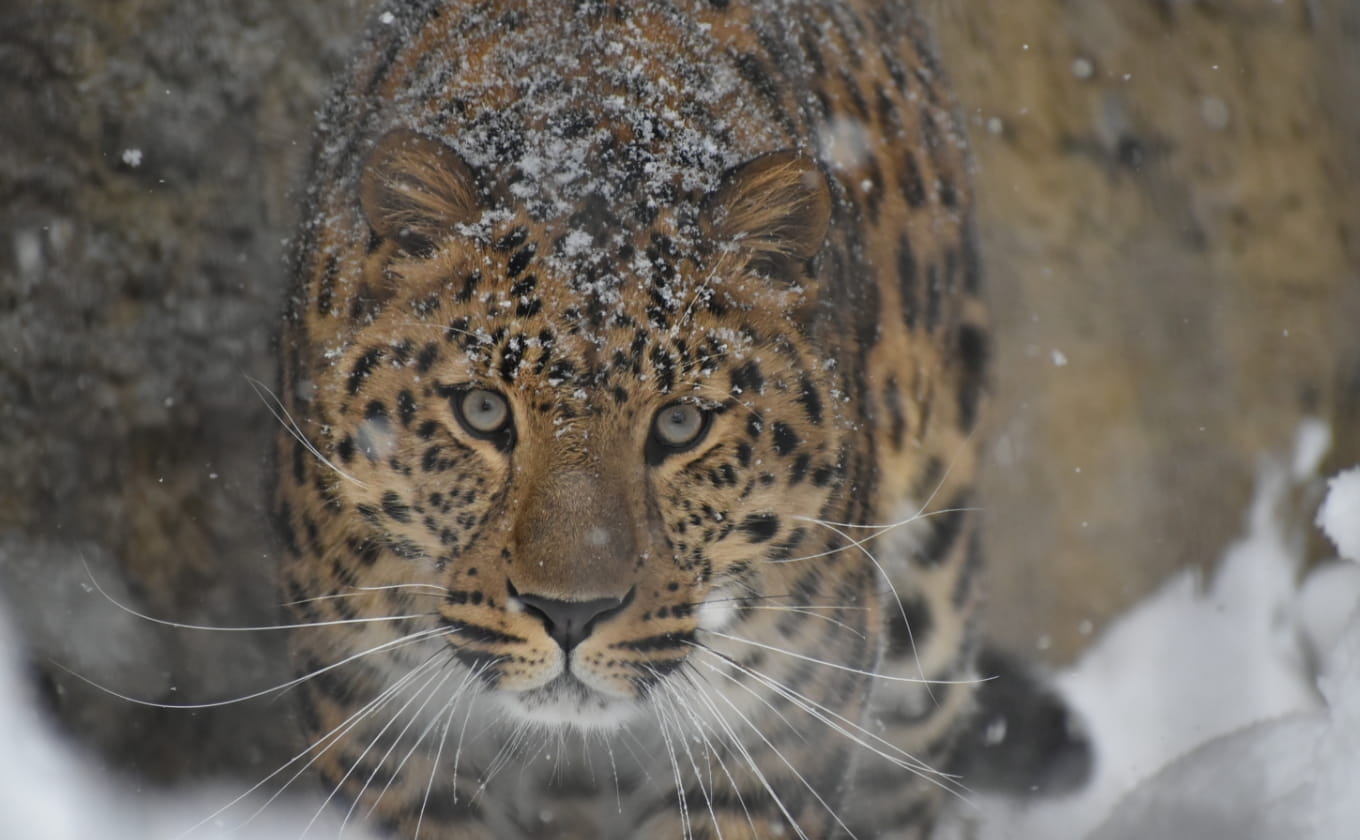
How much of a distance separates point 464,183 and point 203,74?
365 mm

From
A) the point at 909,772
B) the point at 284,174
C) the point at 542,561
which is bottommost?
the point at 909,772

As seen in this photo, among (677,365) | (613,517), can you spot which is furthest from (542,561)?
(677,365)

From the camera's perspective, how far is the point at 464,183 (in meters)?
1.28

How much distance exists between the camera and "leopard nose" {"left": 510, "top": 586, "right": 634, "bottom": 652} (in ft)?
4.01

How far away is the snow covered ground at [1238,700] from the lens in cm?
157

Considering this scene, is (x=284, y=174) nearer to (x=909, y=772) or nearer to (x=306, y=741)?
(x=306, y=741)

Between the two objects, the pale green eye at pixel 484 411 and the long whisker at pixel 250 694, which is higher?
the pale green eye at pixel 484 411

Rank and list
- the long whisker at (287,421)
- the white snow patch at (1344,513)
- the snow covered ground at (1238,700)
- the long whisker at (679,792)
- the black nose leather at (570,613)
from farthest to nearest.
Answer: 1. the white snow patch at (1344,513)
2. the snow covered ground at (1238,700)
3. the long whisker at (679,792)
4. the long whisker at (287,421)
5. the black nose leather at (570,613)

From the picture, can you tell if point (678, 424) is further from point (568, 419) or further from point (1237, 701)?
point (1237, 701)

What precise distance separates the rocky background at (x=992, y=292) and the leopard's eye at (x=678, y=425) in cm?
46

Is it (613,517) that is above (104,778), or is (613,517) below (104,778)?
above

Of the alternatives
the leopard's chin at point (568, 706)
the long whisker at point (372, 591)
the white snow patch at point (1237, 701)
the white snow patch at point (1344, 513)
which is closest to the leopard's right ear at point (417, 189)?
the long whisker at point (372, 591)

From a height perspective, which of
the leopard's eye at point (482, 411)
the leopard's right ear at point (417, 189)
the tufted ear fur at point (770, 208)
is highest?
Result: the leopard's right ear at point (417, 189)

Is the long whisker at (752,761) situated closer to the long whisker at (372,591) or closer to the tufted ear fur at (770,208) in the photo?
the long whisker at (372,591)
